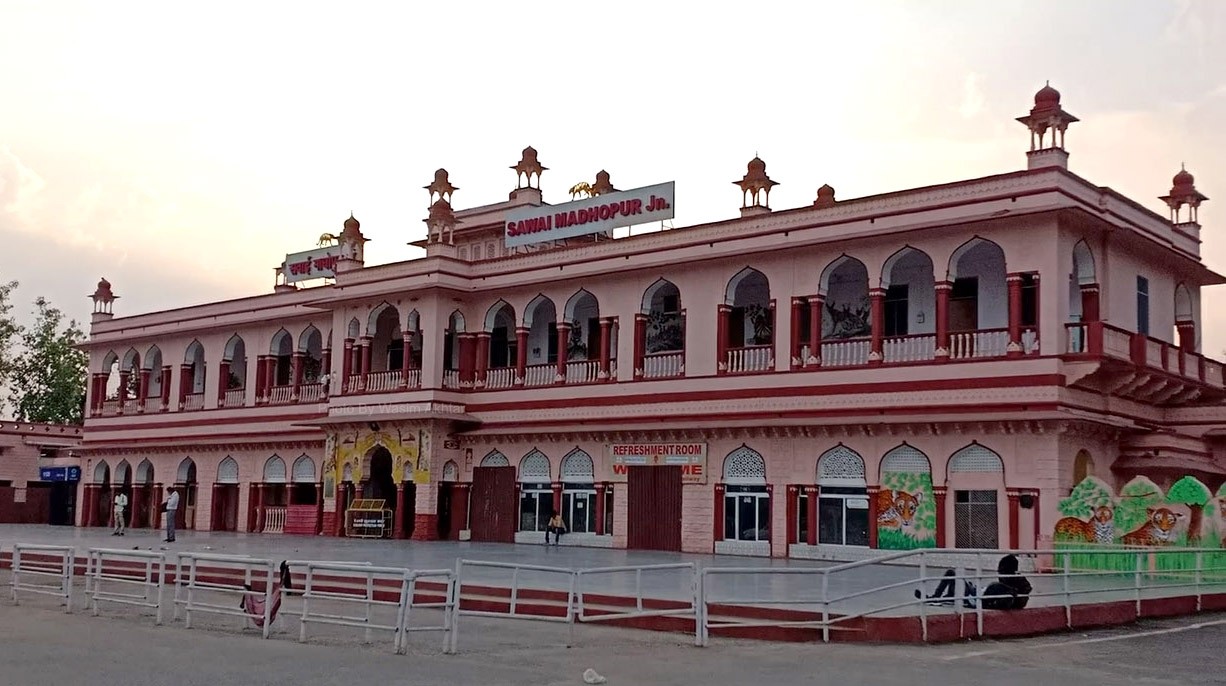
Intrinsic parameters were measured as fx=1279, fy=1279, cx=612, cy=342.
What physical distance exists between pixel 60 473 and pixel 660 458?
27.1m

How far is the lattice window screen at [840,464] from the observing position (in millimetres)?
24688

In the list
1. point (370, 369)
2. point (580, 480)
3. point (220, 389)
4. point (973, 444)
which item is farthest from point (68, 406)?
point (973, 444)

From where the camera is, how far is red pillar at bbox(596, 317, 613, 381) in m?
29.1

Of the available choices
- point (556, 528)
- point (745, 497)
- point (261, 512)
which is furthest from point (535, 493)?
point (261, 512)

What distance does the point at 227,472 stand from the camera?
1508 inches

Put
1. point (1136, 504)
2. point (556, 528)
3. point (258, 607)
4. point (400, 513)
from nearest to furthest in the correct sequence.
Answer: point (258, 607) → point (1136, 504) → point (556, 528) → point (400, 513)

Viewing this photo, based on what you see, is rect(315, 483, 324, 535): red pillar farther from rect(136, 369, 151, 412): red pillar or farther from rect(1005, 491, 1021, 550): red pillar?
rect(1005, 491, 1021, 550): red pillar

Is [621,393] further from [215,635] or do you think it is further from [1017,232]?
[215,635]

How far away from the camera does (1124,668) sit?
466 inches

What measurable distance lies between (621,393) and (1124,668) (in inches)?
688

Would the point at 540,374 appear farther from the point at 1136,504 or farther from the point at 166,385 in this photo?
the point at 166,385

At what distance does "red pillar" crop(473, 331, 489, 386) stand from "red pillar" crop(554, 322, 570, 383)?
2.48 meters

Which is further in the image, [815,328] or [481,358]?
[481,358]

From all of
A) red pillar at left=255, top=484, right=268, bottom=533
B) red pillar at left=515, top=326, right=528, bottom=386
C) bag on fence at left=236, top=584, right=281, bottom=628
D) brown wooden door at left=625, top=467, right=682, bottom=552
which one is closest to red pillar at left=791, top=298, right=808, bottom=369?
brown wooden door at left=625, top=467, right=682, bottom=552
